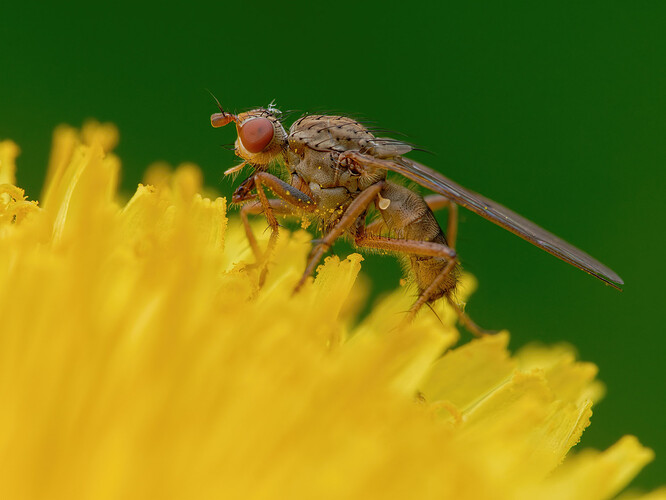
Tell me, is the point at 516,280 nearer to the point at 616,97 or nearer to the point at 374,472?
the point at 616,97

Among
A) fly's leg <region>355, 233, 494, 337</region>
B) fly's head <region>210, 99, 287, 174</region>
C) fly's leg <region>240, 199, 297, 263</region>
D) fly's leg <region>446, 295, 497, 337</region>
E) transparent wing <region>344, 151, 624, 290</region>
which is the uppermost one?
transparent wing <region>344, 151, 624, 290</region>

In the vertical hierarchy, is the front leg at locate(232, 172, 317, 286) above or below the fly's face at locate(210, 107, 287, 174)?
below

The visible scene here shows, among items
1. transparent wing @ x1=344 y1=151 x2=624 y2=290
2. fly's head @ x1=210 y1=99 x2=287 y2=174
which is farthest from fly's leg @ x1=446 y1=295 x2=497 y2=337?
fly's head @ x1=210 y1=99 x2=287 y2=174

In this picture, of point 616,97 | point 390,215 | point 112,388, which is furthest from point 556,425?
point 616,97

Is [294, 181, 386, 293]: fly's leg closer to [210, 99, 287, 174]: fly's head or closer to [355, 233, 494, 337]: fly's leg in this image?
[355, 233, 494, 337]: fly's leg

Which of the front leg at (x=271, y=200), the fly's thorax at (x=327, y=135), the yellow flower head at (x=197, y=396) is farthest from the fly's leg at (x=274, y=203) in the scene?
the yellow flower head at (x=197, y=396)

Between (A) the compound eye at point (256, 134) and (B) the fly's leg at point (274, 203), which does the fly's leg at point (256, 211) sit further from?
(A) the compound eye at point (256, 134)

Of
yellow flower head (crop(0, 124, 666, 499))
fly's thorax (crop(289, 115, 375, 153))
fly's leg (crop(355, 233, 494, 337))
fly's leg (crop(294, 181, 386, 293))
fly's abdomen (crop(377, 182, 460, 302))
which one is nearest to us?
yellow flower head (crop(0, 124, 666, 499))
